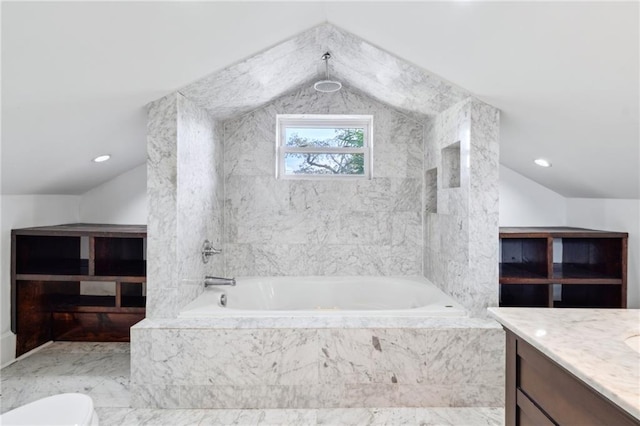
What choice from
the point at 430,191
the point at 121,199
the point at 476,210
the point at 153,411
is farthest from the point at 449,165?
the point at 121,199

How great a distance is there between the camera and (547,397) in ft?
3.55

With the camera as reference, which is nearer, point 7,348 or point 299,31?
point 299,31

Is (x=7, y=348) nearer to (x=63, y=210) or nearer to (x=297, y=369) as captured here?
(x=63, y=210)

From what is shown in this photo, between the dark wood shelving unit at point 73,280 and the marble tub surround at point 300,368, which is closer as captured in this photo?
the marble tub surround at point 300,368

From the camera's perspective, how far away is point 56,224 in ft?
11.2

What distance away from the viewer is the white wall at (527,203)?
3633 mm

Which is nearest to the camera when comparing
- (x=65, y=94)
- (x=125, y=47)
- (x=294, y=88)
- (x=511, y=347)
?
(x=511, y=347)

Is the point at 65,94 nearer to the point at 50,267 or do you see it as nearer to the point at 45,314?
the point at 50,267

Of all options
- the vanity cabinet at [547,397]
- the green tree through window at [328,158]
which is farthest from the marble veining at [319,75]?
the vanity cabinet at [547,397]

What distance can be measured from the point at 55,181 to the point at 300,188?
6.34 feet

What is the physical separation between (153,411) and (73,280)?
4.15 ft

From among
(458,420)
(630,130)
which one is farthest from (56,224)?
(630,130)

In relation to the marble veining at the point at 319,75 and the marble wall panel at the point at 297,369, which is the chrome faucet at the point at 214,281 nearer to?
the marble wall panel at the point at 297,369

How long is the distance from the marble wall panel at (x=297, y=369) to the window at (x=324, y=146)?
175 cm
